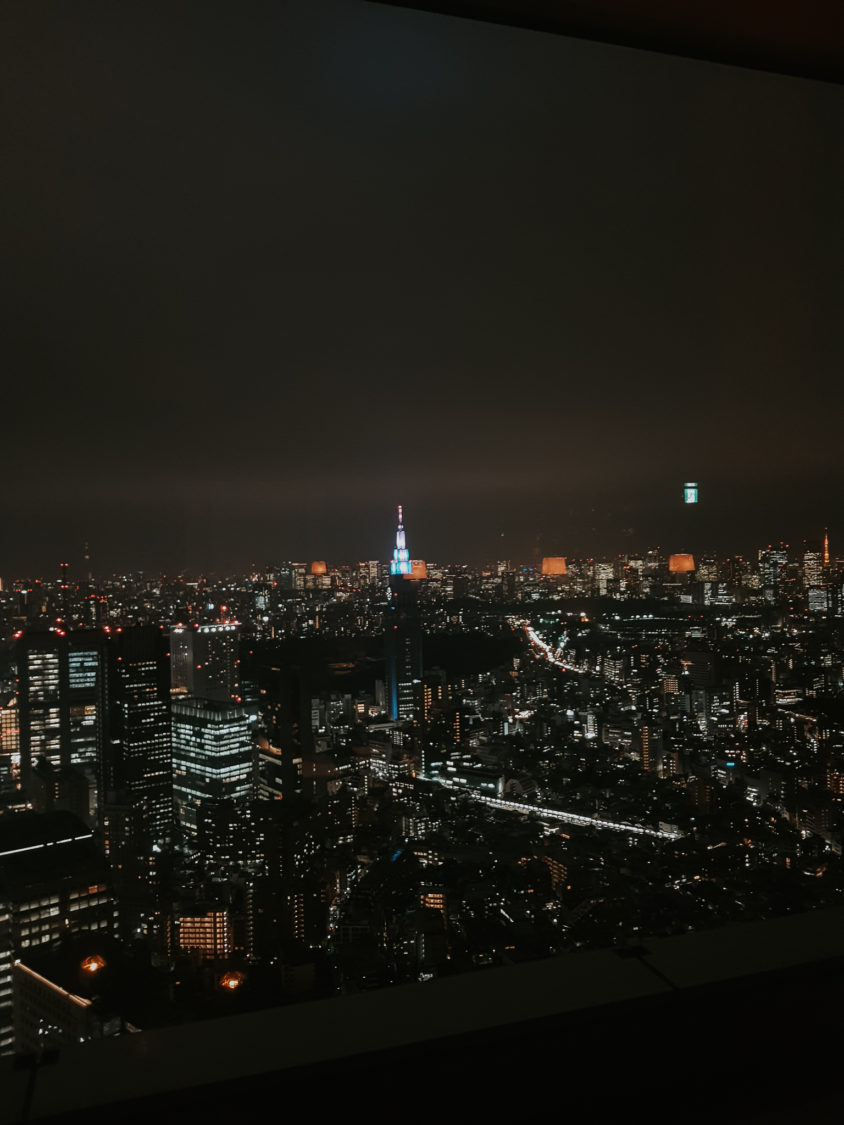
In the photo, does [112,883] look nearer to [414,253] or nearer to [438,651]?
[438,651]

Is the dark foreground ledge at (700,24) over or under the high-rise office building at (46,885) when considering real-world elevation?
over

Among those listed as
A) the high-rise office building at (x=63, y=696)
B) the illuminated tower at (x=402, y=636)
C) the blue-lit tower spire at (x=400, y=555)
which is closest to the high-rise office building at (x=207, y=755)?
the high-rise office building at (x=63, y=696)

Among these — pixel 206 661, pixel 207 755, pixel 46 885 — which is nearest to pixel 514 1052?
pixel 46 885

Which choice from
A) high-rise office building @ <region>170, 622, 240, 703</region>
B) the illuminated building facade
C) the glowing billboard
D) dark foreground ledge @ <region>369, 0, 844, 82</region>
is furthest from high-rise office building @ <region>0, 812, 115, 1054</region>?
the glowing billboard

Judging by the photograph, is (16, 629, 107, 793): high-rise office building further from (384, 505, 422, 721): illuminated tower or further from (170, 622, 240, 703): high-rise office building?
(384, 505, 422, 721): illuminated tower

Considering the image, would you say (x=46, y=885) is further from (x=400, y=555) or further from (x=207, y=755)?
(x=400, y=555)

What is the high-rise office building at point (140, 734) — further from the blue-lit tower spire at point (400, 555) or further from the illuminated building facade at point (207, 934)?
the blue-lit tower spire at point (400, 555)
